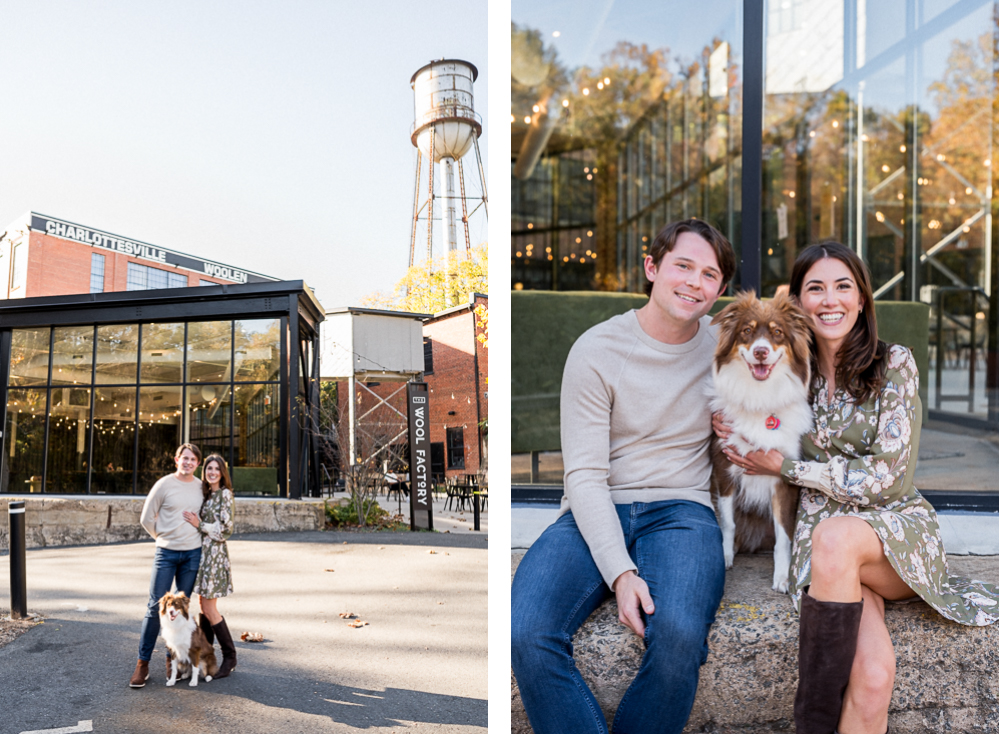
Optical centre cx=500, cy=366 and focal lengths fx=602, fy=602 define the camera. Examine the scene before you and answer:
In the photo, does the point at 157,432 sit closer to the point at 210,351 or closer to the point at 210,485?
the point at 210,351

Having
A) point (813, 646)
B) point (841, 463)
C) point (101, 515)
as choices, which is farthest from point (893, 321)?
point (101, 515)

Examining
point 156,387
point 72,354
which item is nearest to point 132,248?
point 72,354

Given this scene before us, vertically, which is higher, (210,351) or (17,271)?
(17,271)

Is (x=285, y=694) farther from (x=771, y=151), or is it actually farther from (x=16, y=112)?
(x=771, y=151)

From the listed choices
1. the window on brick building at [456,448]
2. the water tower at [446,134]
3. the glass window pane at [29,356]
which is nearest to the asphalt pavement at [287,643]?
the window on brick building at [456,448]

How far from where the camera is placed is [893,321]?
2.85 m

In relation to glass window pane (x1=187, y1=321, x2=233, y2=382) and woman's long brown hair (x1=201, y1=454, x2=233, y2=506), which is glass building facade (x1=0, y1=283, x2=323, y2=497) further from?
woman's long brown hair (x1=201, y1=454, x2=233, y2=506)

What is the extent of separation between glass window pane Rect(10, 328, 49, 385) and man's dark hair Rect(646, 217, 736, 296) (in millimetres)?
3531

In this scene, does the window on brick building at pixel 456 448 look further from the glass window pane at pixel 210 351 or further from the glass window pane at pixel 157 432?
the glass window pane at pixel 210 351

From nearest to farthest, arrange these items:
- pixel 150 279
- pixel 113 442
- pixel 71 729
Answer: pixel 71 729, pixel 113 442, pixel 150 279

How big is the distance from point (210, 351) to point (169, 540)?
2094mm

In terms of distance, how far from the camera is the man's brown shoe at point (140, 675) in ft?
8.72

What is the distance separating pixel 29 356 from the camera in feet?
11.4

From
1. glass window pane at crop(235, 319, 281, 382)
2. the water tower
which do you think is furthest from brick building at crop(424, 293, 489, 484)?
glass window pane at crop(235, 319, 281, 382)
